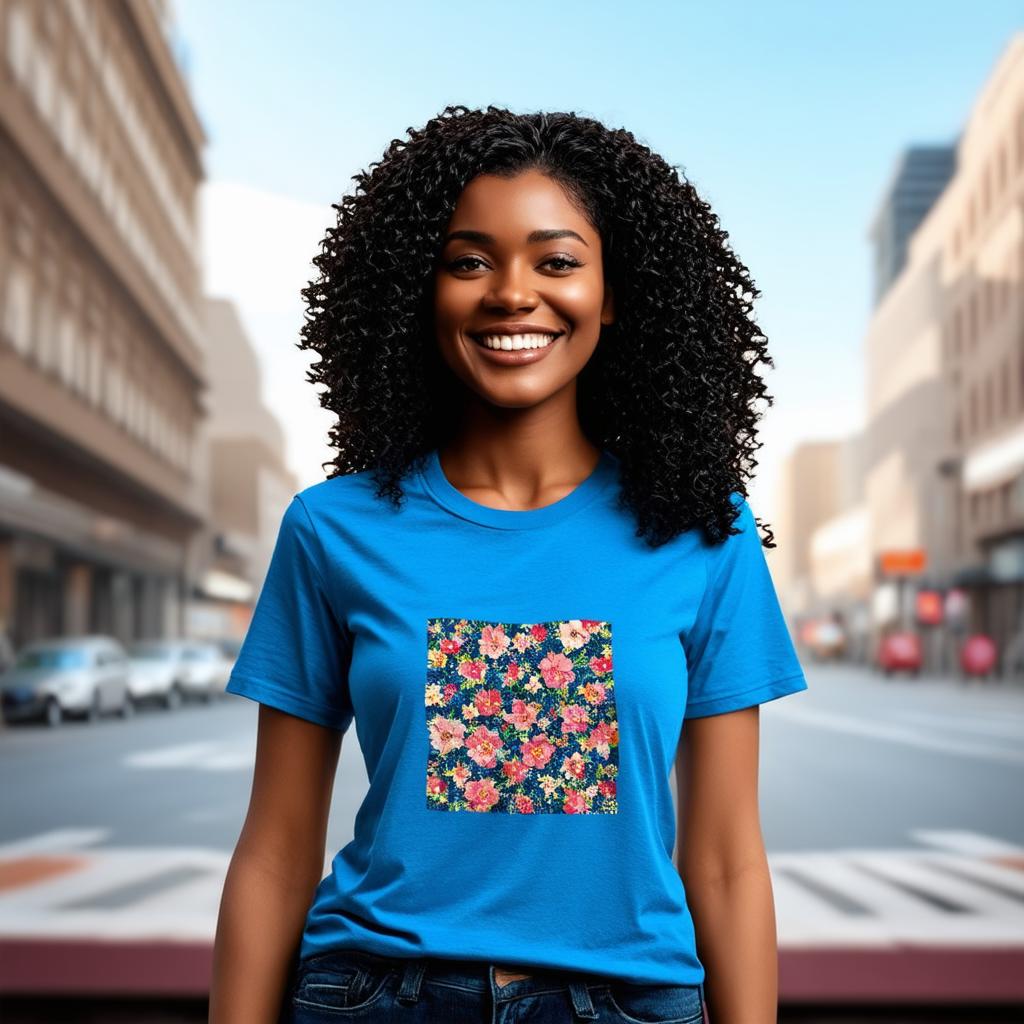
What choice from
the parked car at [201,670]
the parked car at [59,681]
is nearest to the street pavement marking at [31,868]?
the parked car at [59,681]

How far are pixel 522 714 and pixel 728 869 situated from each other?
31 cm

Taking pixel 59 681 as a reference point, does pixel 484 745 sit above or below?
above

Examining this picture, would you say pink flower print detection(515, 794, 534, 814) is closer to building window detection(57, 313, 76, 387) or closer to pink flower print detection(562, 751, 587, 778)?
pink flower print detection(562, 751, 587, 778)

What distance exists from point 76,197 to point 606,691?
113 ft

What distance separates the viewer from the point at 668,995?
5.54 ft

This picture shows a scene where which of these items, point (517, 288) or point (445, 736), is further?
point (517, 288)

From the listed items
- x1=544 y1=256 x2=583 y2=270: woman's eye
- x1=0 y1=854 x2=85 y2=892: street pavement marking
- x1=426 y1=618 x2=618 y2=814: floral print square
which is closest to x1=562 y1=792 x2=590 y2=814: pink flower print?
x1=426 y1=618 x2=618 y2=814: floral print square

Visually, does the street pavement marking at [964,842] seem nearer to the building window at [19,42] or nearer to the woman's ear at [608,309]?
the woman's ear at [608,309]

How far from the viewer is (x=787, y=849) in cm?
1090

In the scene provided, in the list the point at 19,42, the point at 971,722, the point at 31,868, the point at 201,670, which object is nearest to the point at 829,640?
the point at 201,670

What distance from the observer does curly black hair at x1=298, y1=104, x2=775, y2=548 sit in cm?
188

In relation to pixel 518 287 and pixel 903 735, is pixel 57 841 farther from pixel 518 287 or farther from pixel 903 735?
pixel 903 735

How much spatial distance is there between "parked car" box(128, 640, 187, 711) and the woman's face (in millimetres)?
29234

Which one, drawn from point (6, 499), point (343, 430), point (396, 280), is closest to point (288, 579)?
point (343, 430)
